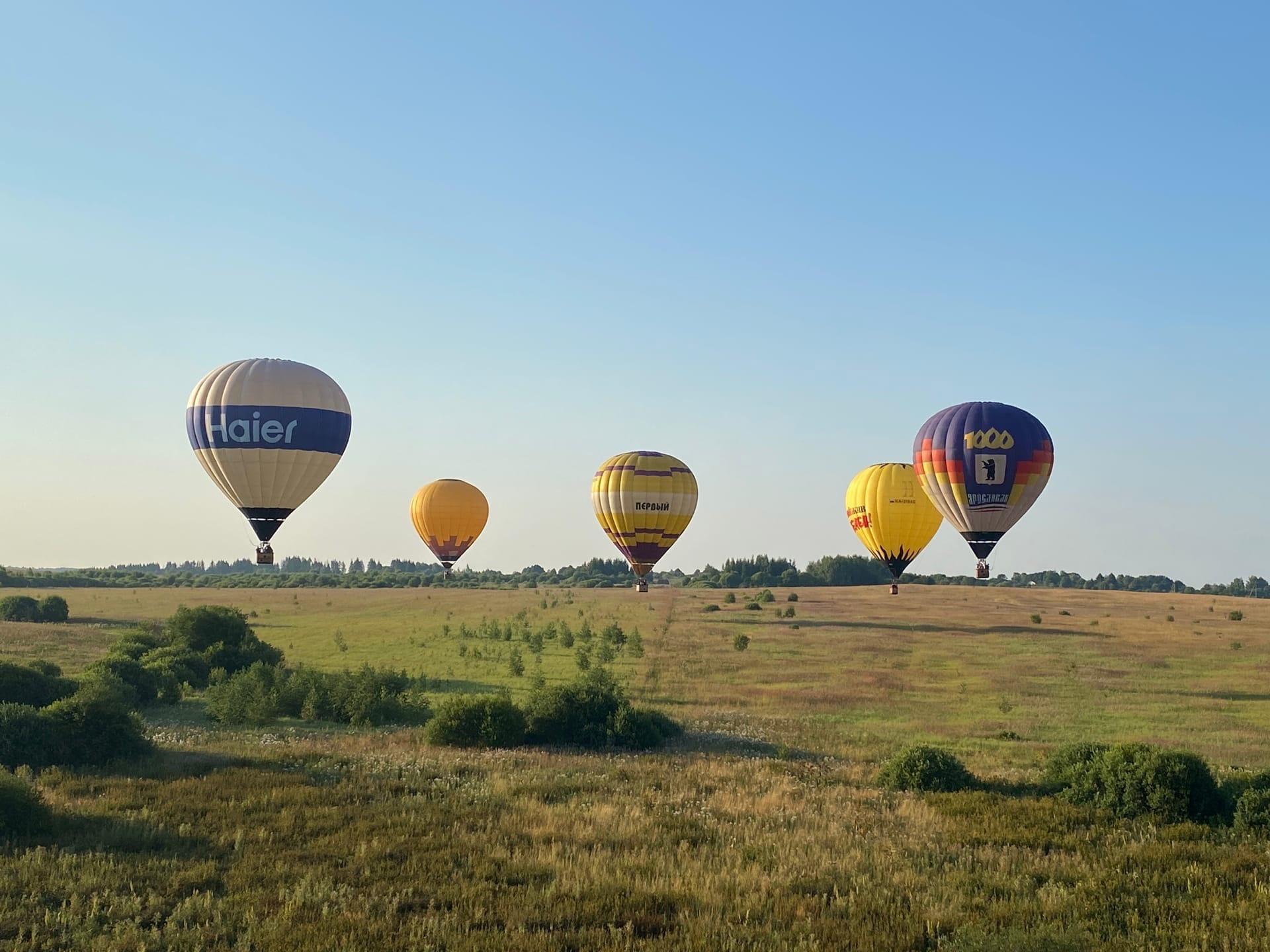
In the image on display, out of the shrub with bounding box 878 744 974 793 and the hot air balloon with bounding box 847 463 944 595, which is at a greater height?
the hot air balloon with bounding box 847 463 944 595

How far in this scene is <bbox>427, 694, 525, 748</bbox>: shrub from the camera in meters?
25.0

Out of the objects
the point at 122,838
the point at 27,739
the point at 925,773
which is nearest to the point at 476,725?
the point at 27,739

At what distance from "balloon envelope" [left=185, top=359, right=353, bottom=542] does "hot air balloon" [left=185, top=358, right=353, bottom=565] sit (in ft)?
0.09

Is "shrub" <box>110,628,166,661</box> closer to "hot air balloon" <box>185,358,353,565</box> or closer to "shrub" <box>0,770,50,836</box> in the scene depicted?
"hot air balloon" <box>185,358,353,565</box>

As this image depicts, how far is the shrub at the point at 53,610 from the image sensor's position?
6606 cm

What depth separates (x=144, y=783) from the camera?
1908cm

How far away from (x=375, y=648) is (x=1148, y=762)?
140ft

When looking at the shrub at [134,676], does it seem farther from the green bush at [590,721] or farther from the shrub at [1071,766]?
the shrub at [1071,766]

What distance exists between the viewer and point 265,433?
38531 mm

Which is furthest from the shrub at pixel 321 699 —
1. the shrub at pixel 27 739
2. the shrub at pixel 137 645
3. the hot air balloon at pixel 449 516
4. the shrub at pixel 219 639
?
the hot air balloon at pixel 449 516

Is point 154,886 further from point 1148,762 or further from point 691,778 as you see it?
point 1148,762

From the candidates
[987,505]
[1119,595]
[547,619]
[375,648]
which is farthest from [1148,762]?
[1119,595]

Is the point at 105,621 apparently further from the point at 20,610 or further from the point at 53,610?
the point at 20,610

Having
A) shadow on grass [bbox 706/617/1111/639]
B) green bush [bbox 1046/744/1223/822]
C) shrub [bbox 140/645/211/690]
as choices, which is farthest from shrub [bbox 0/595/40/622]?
green bush [bbox 1046/744/1223/822]
